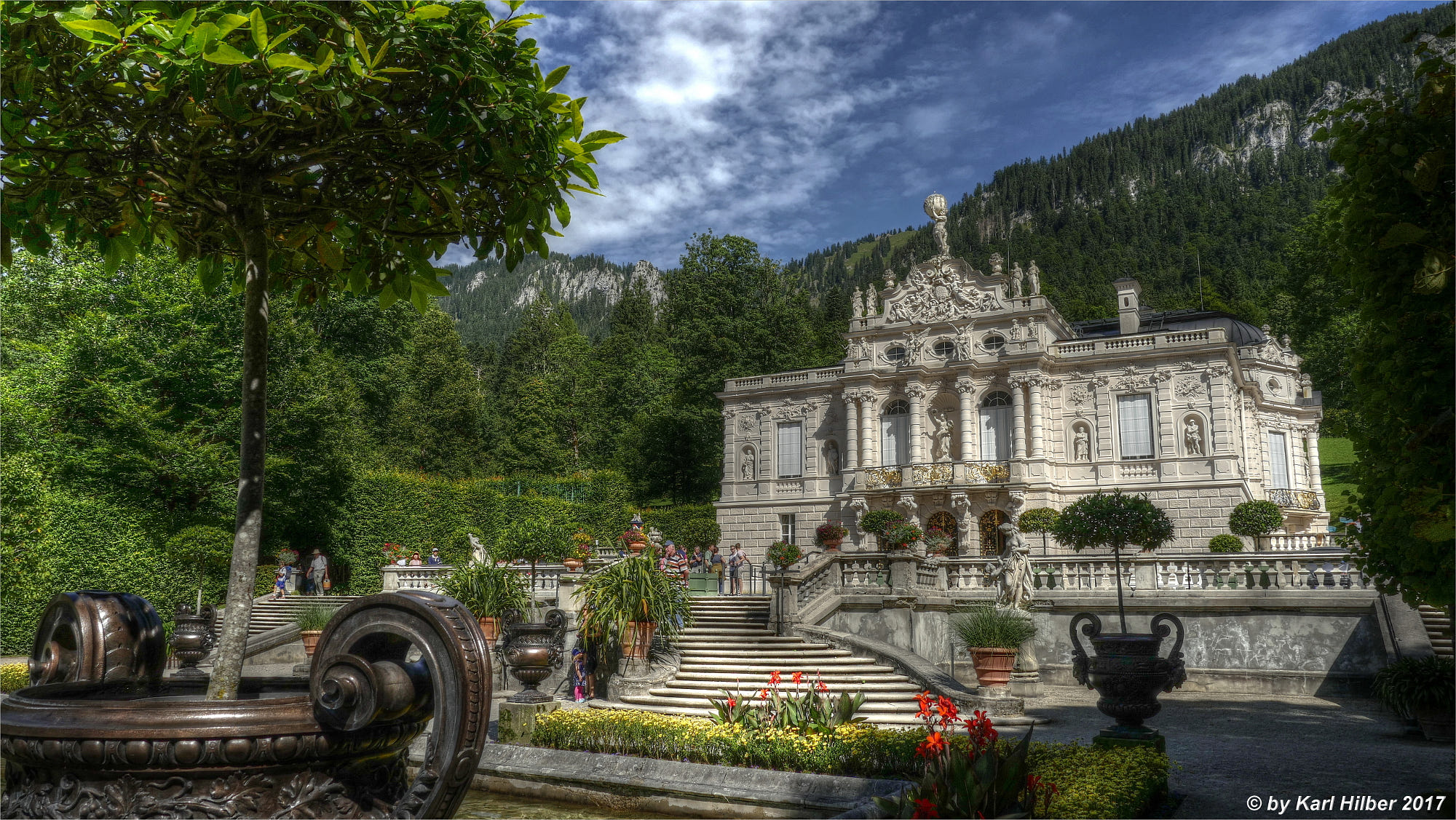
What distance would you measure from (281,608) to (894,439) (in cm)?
2260

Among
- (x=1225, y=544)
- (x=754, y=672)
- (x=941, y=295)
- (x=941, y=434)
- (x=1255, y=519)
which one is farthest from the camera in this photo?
(x=941, y=295)

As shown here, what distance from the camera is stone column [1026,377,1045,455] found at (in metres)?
33.8

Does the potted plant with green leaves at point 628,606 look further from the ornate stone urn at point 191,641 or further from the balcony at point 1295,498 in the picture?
the balcony at point 1295,498

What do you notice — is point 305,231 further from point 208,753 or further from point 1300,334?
point 1300,334

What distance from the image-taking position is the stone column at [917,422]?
118ft

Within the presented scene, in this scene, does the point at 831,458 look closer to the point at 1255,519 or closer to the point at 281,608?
the point at 1255,519

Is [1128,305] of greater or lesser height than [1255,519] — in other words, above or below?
above

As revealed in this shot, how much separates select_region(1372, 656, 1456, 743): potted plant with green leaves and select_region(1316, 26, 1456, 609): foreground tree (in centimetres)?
609

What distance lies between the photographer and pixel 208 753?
290 centimetres

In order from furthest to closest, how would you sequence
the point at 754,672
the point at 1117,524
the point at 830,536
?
the point at 830,536 < the point at 1117,524 < the point at 754,672

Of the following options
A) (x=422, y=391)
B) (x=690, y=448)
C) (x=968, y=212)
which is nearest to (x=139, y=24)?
(x=690, y=448)

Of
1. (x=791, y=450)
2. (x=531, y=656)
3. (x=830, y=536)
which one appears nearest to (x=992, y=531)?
(x=830, y=536)

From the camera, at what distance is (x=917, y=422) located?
118ft

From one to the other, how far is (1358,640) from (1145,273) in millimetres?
100790
